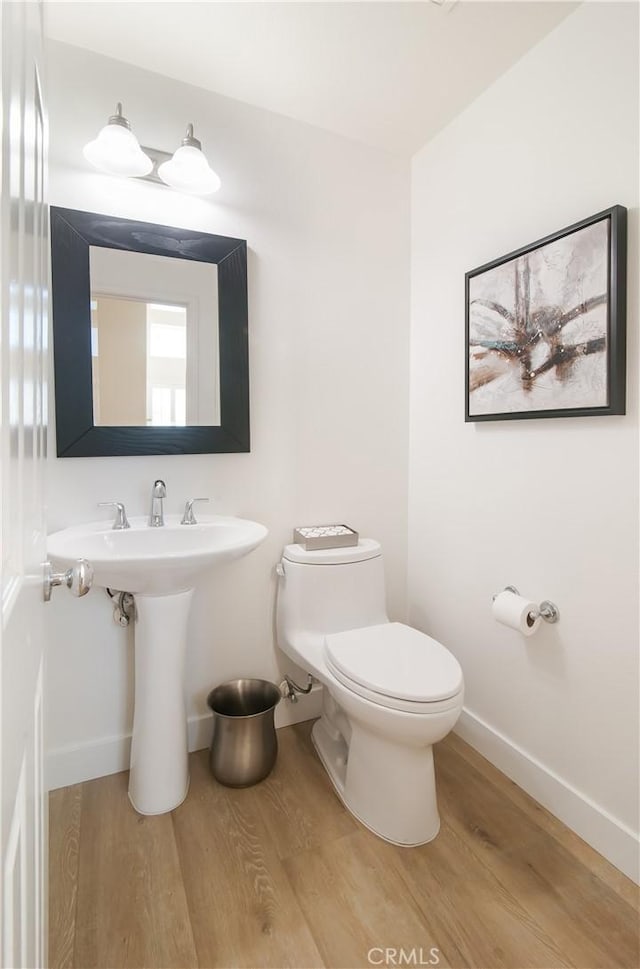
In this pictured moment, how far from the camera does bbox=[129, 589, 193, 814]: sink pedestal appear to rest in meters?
1.44

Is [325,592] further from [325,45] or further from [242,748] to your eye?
[325,45]

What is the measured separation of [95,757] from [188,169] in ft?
6.45

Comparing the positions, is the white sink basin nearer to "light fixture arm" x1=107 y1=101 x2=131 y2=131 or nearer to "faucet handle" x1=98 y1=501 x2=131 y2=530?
"faucet handle" x1=98 y1=501 x2=131 y2=530

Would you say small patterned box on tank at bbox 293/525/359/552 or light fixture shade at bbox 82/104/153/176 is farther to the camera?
small patterned box on tank at bbox 293/525/359/552

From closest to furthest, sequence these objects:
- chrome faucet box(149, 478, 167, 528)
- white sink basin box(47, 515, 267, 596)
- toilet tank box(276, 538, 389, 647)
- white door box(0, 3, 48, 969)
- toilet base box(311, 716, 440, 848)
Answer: white door box(0, 3, 48, 969)
white sink basin box(47, 515, 267, 596)
toilet base box(311, 716, 440, 848)
chrome faucet box(149, 478, 167, 528)
toilet tank box(276, 538, 389, 647)

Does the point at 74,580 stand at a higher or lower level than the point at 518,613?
higher

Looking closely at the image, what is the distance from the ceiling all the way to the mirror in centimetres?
51

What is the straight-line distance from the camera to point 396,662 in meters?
1.42

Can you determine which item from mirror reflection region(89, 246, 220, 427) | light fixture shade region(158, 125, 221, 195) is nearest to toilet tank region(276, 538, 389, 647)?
mirror reflection region(89, 246, 220, 427)

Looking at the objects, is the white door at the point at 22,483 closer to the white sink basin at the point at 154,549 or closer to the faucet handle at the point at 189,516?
the white sink basin at the point at 154,549

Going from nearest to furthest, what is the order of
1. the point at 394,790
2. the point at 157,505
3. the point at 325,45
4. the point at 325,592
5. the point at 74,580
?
the point at 74,580 → the point at 394,790 → the point at 325,45 → the point at 157,505 → the point at 325,592

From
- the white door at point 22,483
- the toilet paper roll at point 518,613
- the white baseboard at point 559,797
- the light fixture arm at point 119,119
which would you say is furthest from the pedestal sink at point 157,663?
the light fixture arm at point 119,119

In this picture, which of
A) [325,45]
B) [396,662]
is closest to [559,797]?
[396,662]

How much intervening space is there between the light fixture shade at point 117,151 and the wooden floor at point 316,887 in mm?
1980
